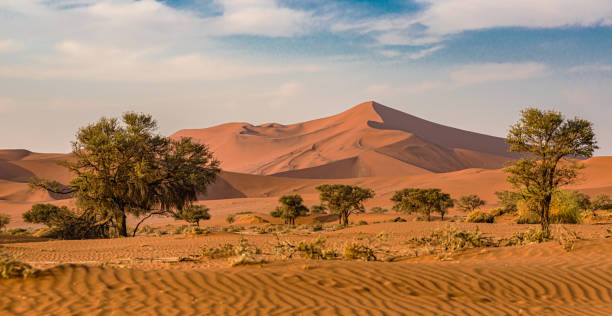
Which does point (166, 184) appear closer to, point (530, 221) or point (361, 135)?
point (530, 221)

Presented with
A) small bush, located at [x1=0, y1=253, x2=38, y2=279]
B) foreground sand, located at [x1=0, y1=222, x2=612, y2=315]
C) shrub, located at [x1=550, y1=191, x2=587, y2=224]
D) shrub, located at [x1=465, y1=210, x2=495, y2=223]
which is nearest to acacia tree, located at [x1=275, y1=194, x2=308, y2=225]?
shrub, located at [x1=465, y1=210, x2=495, y2=223]

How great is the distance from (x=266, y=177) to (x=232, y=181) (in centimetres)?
764

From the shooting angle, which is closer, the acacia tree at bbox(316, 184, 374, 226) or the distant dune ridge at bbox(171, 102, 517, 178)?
the acacia tree at bbox(316, 184, 374, 226)

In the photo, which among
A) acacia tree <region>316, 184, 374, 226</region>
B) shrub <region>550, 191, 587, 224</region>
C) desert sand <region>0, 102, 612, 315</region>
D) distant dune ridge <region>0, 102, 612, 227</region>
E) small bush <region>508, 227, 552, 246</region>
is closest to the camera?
desert sand <region>0, 102, 612, 315</region>

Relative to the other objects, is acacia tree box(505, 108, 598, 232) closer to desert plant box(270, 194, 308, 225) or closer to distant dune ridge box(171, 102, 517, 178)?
desert plant box(270, 194, 308, 225)

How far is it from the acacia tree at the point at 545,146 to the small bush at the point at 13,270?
1679 centimetres

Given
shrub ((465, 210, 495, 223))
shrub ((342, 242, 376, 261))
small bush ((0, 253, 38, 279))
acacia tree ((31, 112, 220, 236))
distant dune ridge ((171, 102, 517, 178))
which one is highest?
distant dune ridge ((171, 102, 517, 178))

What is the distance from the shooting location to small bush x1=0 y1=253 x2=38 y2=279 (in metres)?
6.78

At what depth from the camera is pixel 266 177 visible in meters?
88.7

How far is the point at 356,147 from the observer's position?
424ft

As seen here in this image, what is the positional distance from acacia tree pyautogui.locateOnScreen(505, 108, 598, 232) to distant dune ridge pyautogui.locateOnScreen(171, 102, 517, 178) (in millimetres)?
85303

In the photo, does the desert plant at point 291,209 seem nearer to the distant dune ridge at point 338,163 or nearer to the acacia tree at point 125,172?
the acacia tree at point 125,172

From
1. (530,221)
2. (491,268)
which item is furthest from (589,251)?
(530,221)

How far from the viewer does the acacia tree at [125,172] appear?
891 inches
